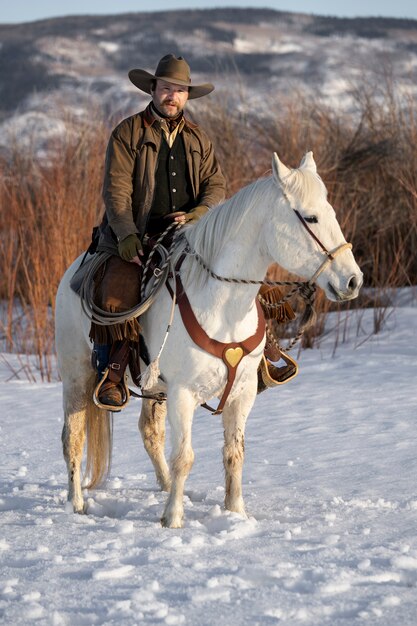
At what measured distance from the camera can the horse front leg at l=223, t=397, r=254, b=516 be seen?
438 centimetres

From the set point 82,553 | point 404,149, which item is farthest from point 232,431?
point 404,149

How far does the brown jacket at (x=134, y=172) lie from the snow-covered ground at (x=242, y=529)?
4.42 ft

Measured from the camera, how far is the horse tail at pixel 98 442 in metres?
5.03

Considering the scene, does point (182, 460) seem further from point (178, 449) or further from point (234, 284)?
point (234, 284)

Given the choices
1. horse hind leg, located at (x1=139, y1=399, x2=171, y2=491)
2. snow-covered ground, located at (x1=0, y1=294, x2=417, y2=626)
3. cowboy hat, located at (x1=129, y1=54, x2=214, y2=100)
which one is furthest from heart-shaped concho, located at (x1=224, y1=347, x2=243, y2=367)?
cowboy hat, located at (x1=129, y1=54, x2=214, y2=100)

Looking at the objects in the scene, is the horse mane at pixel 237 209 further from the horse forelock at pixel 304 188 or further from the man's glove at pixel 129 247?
the man's glove at pixel 129 247

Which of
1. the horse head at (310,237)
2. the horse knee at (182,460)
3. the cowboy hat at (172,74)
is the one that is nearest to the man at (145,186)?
the cowboy hat at (172,74)

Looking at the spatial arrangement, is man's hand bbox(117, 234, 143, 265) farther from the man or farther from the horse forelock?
the horse forelock

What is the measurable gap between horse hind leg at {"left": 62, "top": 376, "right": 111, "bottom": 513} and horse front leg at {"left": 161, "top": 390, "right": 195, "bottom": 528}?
0.78 metres

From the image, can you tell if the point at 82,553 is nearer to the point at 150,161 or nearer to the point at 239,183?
the point at 150,161

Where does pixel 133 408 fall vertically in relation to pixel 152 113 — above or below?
below

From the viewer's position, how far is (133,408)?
7488mm

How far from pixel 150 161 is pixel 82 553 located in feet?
6.02

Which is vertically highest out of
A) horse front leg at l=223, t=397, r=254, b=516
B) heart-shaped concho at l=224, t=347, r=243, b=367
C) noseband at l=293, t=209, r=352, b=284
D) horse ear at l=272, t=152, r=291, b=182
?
horse ear at l=272, t=152, r=291, b=182
